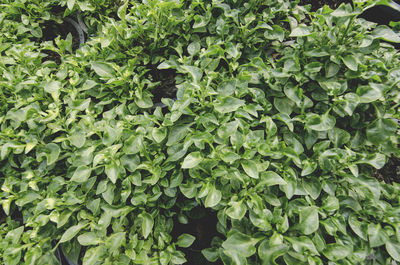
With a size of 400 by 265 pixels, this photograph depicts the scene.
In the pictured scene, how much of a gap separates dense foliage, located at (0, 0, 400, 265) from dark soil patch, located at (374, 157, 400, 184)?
1.71 feet

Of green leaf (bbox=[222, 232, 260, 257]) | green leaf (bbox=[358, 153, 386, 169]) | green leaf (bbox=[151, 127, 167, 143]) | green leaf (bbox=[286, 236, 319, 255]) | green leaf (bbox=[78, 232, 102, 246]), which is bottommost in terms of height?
green leaf (bbox=[78, 232, 102, 246])

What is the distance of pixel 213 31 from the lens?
72.4 inches

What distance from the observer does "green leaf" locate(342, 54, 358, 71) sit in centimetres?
140

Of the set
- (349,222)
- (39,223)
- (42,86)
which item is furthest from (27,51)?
(349,222)

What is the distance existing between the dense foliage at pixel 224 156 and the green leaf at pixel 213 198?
11 millimetres

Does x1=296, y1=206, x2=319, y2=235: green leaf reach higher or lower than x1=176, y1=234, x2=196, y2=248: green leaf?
higher

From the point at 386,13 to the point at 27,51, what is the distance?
2.82 meters

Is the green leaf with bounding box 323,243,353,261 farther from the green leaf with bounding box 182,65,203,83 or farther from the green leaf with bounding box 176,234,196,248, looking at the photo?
the green leaf with bounding box 182,65,203,83

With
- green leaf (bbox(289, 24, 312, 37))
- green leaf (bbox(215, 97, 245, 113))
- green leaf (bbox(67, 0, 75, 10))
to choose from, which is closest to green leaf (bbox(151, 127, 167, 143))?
green leaf (bbox(215, 97, 245, 113))

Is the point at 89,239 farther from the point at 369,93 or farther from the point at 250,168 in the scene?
the point at 369,93

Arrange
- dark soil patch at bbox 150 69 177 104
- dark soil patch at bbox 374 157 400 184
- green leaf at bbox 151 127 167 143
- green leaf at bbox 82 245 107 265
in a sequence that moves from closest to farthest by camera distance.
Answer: green leaf at bbox 82 245 107 265
green leaf at bbox 151 127 167 143
dark soil patch at bbox 374 157 400 184
dark soil patch at bbox 150 69 177 104

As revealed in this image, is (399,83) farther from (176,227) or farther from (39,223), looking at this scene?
(39,223)

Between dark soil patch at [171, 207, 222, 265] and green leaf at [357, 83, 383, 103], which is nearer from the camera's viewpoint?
green leaf at [357, 83, 383, 103]

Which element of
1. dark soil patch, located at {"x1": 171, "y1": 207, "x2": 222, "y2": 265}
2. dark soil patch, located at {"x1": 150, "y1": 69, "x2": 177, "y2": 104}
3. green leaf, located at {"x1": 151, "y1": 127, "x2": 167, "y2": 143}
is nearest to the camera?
green leaf, located at {"x1": 151, "y1": 127, "x2": 167, "y2": 143}
